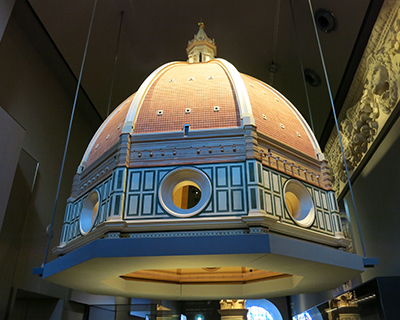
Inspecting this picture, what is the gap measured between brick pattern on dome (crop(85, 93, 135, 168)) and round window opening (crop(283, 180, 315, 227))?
14.2 ft

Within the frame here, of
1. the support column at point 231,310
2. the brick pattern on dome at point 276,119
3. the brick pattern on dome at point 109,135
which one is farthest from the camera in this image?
the support column at point 231,310

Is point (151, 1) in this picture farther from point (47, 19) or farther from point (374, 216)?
point (374, 216)

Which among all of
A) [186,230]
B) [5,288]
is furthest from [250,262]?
[5,288]

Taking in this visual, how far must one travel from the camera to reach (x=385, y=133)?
10.1 metres

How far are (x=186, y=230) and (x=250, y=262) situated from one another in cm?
147

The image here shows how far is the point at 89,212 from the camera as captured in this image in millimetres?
8859

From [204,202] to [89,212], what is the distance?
3147 mm

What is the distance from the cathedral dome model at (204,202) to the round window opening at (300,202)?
3 cm

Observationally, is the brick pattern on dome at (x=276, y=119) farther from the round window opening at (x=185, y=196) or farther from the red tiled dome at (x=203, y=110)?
the round window opening at (x=185, y=196)

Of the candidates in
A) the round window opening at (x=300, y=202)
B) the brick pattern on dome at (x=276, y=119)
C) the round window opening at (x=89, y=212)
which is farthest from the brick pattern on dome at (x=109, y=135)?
the round window opening at (x=300, y=202)

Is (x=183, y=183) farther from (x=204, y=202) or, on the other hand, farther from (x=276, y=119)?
(x=276, y=119)

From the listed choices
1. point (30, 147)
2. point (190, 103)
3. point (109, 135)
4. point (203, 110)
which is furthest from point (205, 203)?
point (30, 147)

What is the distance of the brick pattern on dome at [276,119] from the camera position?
29.4 feet

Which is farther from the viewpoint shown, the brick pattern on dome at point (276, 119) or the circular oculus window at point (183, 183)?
the brick pattern on dome at point (276, 119)
